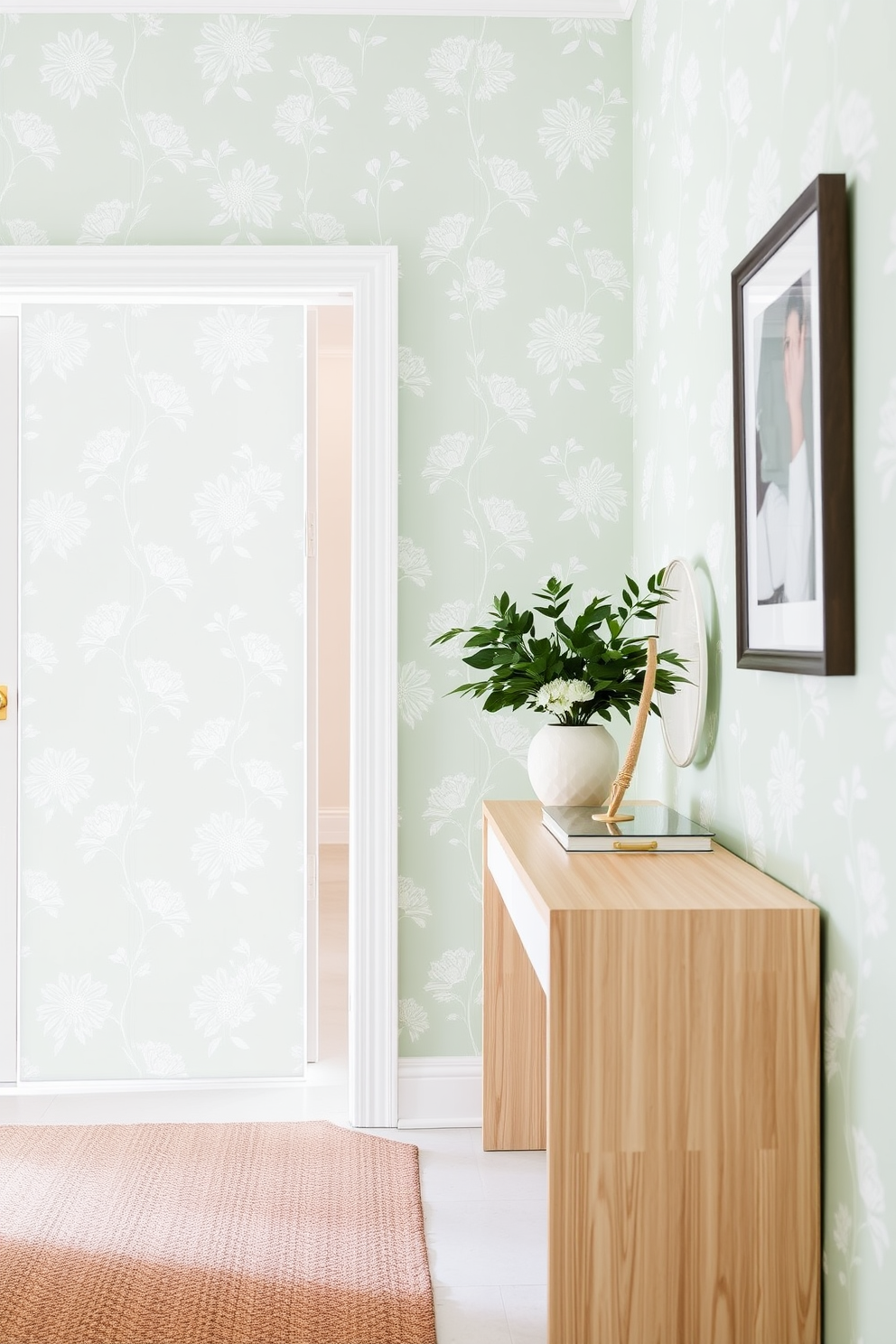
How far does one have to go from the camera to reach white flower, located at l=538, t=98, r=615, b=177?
108 inches

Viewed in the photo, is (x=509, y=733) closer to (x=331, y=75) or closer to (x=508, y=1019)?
Answer: (x=508, y=1019)

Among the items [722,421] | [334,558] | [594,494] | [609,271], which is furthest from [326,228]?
[334,558]

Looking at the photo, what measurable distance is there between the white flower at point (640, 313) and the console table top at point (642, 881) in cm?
132

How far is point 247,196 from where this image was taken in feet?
8.93

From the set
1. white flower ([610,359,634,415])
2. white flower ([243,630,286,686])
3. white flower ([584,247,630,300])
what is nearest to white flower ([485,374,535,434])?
white flower ([610,359,634,415])

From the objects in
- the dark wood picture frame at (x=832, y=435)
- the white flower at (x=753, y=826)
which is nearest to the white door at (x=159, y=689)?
the white flower at (x=753, y=826)

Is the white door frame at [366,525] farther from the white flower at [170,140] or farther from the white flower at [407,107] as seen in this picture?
the white flower at [407,107]

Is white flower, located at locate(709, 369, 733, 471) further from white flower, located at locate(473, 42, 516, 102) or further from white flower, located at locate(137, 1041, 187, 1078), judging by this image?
white flower, located at locate(137, 1041, 187, 1078)

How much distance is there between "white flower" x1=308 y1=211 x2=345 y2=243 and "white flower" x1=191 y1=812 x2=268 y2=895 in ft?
4.83

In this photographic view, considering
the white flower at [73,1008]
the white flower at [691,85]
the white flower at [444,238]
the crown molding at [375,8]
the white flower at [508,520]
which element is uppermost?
the crown molding at [375,8]

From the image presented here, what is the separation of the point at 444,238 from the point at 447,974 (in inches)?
70.9

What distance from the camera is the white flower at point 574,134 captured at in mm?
2756

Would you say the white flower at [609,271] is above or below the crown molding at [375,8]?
below

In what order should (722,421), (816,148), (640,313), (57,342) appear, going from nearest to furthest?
(816,148), (722,421), (640,313), (57,342)
